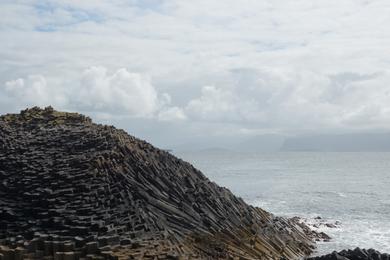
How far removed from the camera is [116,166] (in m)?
26.1

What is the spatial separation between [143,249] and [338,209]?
106 feet

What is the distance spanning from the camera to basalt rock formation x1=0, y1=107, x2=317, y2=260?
67.1ft

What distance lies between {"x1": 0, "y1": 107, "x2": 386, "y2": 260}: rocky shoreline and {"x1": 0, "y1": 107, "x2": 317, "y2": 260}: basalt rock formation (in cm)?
4

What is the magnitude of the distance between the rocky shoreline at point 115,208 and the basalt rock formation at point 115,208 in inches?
1.6

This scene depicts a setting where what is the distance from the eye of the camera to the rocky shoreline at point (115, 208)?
2045 centimetres

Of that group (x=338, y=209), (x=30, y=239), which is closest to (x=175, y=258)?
(x=30, y=239)

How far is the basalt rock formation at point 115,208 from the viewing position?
67.1 ft

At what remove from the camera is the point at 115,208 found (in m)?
23.5

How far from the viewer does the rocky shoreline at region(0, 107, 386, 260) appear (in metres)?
20.5

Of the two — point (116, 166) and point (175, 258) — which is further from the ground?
point (116, 166)

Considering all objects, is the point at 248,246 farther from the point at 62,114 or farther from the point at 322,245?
the point at 62,114

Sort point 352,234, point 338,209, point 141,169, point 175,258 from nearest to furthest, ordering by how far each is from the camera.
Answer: point 175,258 < point 141,169 < point 352,234 < point 338,209

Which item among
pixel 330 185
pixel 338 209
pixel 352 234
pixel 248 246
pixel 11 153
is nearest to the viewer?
pixel 248 246

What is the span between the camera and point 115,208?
23469 mm
